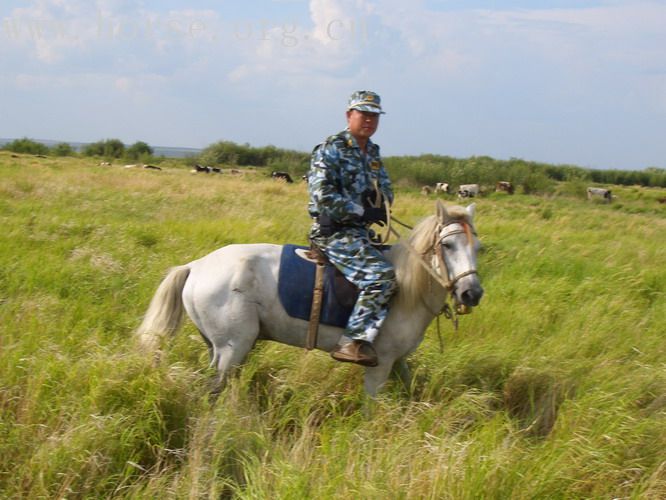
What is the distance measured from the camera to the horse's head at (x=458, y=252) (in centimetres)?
374

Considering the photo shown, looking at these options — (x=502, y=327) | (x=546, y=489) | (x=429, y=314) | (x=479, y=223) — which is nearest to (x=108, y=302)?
(x=429, y=314)

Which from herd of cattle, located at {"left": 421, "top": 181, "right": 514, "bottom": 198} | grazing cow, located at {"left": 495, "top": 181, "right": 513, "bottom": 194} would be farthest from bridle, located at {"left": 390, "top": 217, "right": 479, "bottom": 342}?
grazing cow, located at {"left": 495, "top": 181, "right": 513, "bottom": 194}

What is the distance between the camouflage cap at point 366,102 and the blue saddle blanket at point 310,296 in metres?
1.14

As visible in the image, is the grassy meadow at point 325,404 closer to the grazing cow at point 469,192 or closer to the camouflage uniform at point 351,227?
the camouflage uniform at point 351,227

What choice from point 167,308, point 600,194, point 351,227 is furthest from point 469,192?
point 167,308

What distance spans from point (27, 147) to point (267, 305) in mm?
59061

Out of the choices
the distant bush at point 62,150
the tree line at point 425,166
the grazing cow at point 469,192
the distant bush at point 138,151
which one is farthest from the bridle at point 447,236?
the distant bush at point 62,150

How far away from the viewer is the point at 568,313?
6309mm

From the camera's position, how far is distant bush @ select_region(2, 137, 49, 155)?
180 feet

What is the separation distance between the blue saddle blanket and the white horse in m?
0.06

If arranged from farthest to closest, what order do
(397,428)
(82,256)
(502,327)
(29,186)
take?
(29,186) → (82,256) → (502,327) → (397,428)

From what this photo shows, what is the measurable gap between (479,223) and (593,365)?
7.70 meters

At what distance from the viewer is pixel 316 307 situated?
414 centimetres

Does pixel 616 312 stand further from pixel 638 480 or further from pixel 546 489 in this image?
pixel 546 489
